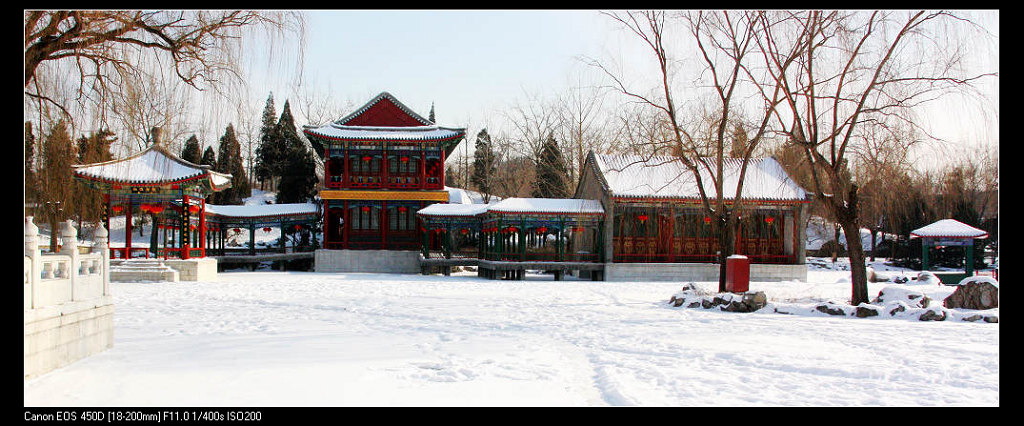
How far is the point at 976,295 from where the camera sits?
400 inches

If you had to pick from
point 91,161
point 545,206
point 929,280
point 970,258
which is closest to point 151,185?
point 91,161

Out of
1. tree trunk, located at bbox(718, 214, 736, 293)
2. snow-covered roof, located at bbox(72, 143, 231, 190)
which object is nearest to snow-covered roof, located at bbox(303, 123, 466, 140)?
snow-covered roof, located at bbox(72, 143, 231, 190)

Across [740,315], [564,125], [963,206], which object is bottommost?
[740,315]

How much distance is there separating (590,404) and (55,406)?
12.5ft

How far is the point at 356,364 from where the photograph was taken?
6102mm

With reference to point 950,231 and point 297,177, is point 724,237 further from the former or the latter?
point 297,177

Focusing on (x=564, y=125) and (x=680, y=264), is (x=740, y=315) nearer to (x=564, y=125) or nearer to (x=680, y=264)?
(x=680, y=264)

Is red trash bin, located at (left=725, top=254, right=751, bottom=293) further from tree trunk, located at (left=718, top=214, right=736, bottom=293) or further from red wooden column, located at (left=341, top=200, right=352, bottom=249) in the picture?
red wooden column, located at (left=341, top=200, right=352, bottom=249)

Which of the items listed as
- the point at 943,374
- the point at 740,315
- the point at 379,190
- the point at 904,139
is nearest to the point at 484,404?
the point at 943,374

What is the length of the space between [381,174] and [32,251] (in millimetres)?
20840

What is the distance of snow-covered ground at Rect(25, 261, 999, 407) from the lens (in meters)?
4.96

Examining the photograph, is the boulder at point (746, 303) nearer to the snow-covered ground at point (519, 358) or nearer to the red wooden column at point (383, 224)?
the snow-covered ground at point (519, 358)

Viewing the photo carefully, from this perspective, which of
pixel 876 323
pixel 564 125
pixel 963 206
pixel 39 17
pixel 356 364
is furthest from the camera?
pixel 564 125

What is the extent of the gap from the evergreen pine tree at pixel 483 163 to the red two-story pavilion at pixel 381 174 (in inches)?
553
